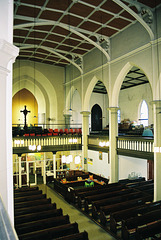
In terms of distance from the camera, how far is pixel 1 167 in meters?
2.98

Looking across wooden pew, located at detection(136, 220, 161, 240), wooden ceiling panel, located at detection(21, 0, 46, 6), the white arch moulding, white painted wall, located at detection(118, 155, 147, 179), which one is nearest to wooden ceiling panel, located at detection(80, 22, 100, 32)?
wooden ceiling panel, located at detection(21, 0, 46, 6)

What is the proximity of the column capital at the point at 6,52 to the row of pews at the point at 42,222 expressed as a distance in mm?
4735

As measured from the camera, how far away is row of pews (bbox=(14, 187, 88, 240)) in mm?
A: 5453

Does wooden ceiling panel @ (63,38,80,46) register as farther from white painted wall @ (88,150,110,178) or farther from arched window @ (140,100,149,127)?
arched window @ (140,100,149,127)

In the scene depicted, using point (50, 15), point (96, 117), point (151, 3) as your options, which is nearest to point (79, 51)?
point (50, 15)

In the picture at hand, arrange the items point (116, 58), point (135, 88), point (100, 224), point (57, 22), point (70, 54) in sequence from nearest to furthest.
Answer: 1. point (100, 224)
2. point (57, 22)
3. point (116, 58)
4. point (70, 54)
5. point (135, 88)

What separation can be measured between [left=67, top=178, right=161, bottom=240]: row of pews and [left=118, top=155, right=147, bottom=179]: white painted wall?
176 centimetres

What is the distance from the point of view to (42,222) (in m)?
6.23

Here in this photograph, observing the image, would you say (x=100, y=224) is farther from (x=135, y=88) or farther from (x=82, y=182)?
(x=135, y=88)

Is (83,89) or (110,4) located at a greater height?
(110,4)

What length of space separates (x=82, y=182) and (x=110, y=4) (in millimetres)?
10888

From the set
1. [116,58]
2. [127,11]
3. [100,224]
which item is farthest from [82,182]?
[127,11]

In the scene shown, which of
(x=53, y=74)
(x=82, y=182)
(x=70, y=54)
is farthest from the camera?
(x=53, y=74)

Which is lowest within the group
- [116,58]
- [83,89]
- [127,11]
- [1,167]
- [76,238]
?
[76,238]
